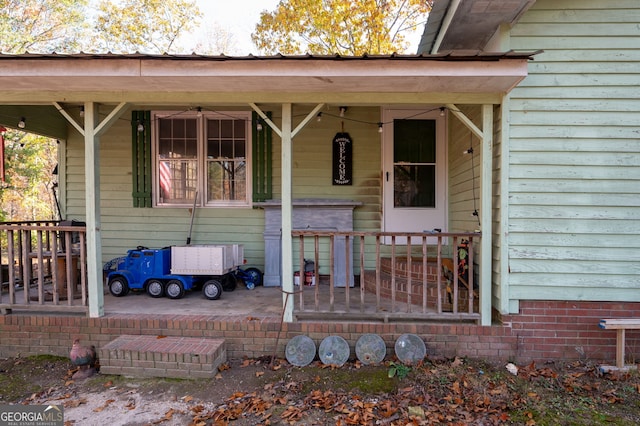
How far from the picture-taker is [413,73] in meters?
3.16

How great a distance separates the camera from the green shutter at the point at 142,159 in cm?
559

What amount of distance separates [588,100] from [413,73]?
1.82m

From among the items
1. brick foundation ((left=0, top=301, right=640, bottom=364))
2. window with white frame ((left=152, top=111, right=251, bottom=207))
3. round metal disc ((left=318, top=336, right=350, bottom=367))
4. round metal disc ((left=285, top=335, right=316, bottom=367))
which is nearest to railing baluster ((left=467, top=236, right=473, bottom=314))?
brick foundation ((left=0, top=301, right=640, bottom=364))

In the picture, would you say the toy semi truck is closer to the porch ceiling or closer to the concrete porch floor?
the concrete porch floor

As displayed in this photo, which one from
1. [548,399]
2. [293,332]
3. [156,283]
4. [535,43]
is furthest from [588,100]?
[156,283]

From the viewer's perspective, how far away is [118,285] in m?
4.73

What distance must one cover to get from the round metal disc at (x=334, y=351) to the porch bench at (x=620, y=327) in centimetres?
242

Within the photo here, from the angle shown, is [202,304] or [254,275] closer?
[202,304]

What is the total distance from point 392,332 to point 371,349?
281mm

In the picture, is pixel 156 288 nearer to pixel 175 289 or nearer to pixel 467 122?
pixel 175 289

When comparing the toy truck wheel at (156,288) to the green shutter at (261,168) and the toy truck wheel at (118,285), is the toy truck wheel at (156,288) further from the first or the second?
the green shutter at (261,168)

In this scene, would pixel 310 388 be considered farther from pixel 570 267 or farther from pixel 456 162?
pixel 456 162

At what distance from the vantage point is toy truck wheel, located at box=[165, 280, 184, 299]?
15.1ft

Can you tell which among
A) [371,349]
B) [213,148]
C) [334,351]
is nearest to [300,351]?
[334,351]
